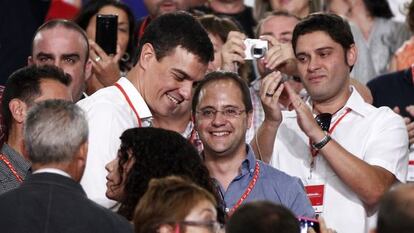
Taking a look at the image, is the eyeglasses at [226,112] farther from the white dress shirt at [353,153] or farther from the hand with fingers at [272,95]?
the white dress shirt at [353,153]

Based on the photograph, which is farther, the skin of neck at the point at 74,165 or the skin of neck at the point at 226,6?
the skin of neck at the point at 226,6

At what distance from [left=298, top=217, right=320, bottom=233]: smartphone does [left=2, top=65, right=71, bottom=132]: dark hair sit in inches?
61.2

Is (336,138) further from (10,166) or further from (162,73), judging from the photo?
(10,166)

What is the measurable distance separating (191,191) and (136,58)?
2.04m

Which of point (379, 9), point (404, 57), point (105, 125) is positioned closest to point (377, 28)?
point (379, 9)

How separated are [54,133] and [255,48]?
288 centimetres

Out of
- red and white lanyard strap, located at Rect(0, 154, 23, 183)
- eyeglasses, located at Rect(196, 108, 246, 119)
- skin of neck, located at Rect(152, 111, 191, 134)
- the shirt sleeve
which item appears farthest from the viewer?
skin of neck, located at Rect(152, 111, 191, 134)

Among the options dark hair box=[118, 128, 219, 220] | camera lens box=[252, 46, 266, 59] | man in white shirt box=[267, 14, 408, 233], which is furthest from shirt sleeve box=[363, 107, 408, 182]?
dark hair box=[118, 128, 219, 220]

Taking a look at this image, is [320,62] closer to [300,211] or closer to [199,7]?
[300,211]

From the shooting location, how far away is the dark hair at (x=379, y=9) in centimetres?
1010

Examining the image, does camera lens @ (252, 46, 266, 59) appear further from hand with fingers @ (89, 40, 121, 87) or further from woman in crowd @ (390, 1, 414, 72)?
woman in crowd @ (390, 1, 414, 72)

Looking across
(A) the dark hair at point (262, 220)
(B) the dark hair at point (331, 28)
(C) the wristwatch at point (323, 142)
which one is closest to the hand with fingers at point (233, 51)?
(B) the dark hair at point (331, 28)

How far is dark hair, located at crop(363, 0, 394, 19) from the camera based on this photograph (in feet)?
33.1

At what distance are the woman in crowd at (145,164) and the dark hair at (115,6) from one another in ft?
10.4
